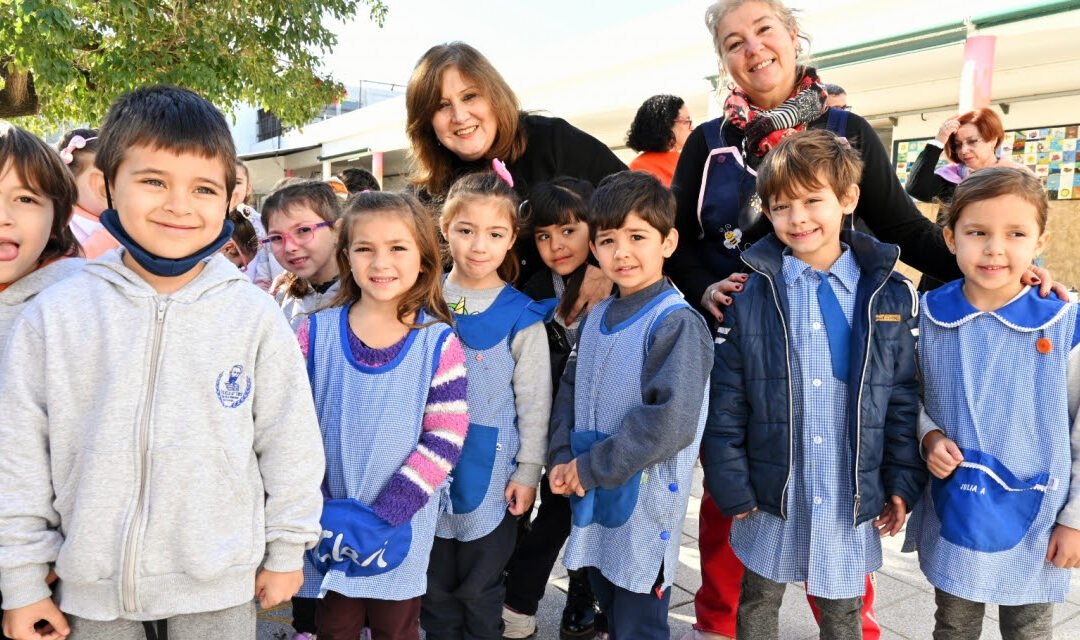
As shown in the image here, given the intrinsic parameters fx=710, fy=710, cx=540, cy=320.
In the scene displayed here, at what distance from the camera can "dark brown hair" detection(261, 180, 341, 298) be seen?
2641 mm

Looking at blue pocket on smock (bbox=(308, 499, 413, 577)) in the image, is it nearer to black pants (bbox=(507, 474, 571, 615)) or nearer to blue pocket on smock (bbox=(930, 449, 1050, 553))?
black pants (bbox=(507, 474, 571, 615))

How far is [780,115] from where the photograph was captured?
218 centimetres

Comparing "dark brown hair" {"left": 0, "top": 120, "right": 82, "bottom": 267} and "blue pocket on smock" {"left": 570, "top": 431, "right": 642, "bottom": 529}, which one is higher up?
"dark brown hair" {"left": 0, "top": 120, "right": 82, "bottom": 267}

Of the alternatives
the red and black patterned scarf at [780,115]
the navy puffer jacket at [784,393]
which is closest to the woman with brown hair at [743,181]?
the red and black patterned scarf at [780,115]

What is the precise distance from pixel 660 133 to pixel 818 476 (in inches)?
111

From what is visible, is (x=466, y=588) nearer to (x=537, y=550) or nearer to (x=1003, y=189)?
(x=537, y=550)

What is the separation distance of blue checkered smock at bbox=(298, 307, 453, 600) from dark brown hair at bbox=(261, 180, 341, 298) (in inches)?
30.2

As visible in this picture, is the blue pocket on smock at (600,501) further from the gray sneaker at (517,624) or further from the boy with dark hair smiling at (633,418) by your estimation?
the gray sneaker at (517,624)

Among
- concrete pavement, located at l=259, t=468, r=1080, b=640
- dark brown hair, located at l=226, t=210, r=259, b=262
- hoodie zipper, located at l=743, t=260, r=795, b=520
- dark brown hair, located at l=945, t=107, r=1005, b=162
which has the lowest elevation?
concrete pavement, located at l=259, t=468, r=1080, b=640

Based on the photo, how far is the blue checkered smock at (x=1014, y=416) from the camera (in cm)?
183

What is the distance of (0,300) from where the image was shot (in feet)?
5.36

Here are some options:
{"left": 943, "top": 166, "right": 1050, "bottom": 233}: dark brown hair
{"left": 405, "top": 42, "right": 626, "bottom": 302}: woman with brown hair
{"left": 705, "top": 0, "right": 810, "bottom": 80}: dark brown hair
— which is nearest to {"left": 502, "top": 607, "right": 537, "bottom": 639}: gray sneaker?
{"left": 405, "top": 42, "right": 626, "bottom": 302}: woman with brown hair

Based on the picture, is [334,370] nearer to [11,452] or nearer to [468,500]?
[468,500]

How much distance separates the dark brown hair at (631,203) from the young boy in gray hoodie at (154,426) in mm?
983
